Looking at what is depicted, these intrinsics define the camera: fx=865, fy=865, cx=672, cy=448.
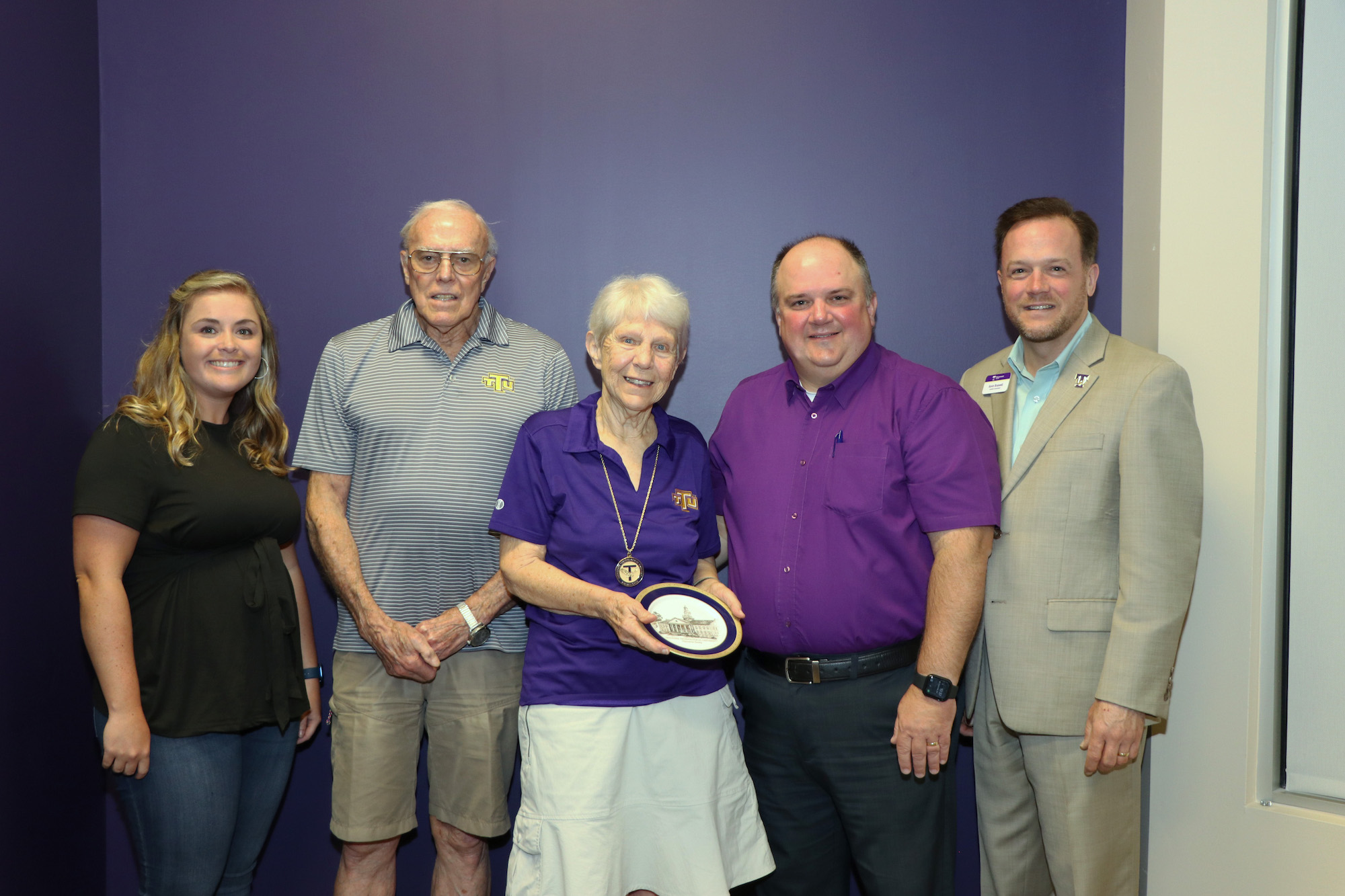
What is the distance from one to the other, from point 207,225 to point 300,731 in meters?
1.77

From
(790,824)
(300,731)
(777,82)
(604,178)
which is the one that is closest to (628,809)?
(790,824)

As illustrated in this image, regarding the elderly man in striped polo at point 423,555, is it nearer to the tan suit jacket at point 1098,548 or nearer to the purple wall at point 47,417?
the purple wall at point 47,417

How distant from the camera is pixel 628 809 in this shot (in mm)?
2062

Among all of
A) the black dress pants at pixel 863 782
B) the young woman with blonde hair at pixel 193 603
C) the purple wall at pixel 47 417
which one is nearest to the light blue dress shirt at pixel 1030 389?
the black dress pants at pixel 863 782

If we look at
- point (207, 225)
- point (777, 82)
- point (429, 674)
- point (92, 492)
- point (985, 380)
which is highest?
point (777, 82)

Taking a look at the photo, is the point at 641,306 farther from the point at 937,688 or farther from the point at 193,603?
the point at 193,603

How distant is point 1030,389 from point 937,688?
89 cm

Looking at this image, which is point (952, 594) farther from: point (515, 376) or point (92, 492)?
point (92, 492)

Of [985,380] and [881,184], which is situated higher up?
[881,184]

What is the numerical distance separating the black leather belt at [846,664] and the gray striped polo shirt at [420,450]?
832 millimetres

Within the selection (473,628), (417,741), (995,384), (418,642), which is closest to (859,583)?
(995,384)

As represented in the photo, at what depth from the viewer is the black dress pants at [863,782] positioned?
2.18m

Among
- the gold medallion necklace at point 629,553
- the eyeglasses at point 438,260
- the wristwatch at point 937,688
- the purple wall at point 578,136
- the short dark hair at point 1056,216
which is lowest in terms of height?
the wristwatch at point 937,688

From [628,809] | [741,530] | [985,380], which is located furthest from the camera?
[985,380]
